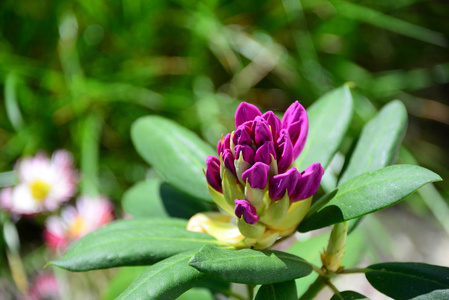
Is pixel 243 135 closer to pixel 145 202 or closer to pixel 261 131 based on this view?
pixel 261 131

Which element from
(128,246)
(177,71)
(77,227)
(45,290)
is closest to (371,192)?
(128,246)

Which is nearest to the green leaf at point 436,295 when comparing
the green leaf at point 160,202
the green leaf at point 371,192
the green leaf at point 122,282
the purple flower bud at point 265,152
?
the green leaf at point 371,192

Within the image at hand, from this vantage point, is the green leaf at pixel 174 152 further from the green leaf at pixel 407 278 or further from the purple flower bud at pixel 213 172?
the green leaf at pixel 407 278

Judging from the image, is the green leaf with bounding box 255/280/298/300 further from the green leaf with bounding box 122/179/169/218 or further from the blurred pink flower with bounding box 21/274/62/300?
the blurred pink flower with bounding box 21/274/62/300

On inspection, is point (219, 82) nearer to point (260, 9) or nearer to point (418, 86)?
point (260, 9)

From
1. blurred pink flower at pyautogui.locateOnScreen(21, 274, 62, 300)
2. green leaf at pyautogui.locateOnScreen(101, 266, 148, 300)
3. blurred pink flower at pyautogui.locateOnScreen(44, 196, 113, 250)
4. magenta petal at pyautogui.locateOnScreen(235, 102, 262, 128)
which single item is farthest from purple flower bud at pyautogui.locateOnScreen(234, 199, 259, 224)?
blurred pink flower at pyautogui.locateOnScreen(21, 274, 62, 300)

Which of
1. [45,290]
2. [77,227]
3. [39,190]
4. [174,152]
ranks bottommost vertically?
[45,290]
